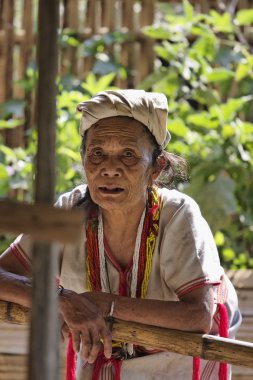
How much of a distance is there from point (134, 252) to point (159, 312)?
0.30m

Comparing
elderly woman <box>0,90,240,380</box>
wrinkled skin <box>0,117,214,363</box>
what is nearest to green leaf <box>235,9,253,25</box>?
elderly woman <box>0,90,240,380</box>

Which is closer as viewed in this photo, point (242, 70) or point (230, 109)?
point (230, 109)

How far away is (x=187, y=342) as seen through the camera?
2.64 m

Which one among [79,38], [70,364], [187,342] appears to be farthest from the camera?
[79,38]

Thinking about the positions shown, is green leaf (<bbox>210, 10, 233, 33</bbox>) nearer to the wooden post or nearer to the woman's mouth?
the woman's mouth

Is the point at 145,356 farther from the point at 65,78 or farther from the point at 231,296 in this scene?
the point at 65,78

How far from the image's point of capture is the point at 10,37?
21.3 feet

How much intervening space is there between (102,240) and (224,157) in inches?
92.0

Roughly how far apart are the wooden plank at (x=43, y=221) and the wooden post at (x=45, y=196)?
114 millimetres

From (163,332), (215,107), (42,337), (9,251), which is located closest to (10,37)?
(215,107)

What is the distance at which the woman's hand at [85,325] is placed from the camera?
2688 millimetres

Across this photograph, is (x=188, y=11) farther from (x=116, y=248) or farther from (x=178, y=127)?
(x=116, y=248)

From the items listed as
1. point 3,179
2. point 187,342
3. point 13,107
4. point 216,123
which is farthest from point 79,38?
point 187,342

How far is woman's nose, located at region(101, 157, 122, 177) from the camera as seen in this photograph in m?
2.91
